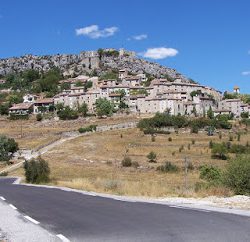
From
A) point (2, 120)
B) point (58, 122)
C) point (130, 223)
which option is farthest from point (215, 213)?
point (2, 120)

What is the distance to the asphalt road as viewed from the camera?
1012 centimetres

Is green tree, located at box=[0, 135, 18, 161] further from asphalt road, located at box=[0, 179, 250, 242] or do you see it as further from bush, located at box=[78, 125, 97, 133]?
asphalt road, located at box=[0, 179, 250, 242]

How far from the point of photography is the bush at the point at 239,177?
22986 millimetres

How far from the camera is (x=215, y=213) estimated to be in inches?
560

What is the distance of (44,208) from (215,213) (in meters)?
6.85

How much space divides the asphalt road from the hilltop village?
127 metres

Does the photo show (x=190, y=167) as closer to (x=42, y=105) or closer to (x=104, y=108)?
(x=104, y=108)

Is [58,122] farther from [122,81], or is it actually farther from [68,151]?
[122,81]

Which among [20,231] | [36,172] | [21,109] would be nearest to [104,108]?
[21,109]

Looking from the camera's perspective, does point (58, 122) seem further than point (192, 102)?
No

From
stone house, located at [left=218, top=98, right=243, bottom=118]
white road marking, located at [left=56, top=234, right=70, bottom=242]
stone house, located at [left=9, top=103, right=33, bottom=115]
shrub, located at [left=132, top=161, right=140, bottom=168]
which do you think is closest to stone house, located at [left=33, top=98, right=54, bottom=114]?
stone house, located at [left=9, top=103, right=33, bottom=115]

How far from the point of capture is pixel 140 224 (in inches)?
481

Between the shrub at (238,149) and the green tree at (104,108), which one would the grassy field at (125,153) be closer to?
the shrub at (238,149)

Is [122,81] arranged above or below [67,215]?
above
